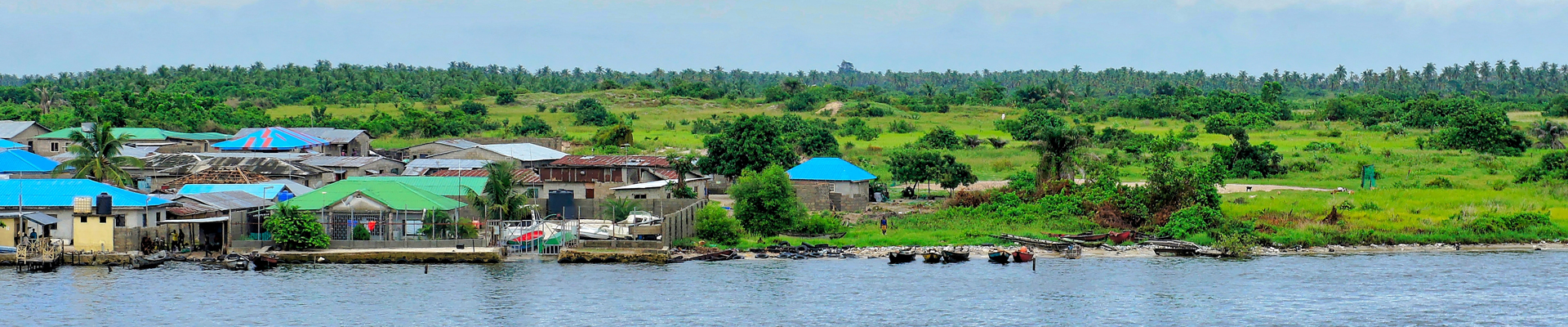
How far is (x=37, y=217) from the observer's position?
36.5 meters

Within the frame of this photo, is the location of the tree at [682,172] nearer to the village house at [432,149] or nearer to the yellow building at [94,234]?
the village house at [432,149]

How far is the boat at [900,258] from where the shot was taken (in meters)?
37.6

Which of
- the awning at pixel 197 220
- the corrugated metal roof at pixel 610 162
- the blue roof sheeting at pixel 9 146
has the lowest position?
the awning at pixel 197 220

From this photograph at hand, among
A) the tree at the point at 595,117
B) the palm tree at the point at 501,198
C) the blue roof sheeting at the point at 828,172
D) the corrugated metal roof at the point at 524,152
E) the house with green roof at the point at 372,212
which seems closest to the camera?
the house with green roof at the point at 372,212

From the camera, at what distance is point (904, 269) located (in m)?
36.7

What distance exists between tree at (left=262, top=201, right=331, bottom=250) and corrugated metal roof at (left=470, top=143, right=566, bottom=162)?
1661 cm

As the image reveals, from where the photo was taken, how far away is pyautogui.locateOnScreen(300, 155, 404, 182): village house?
53781 millimetres

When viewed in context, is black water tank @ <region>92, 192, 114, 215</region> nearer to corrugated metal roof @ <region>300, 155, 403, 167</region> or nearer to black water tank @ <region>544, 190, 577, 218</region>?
black water tank @ <region>544, 190, 577, 218</region>

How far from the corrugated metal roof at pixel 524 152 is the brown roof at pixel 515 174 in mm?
2982

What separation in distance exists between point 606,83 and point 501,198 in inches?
3594

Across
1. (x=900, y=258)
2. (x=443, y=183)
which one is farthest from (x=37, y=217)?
Result: (x=900, y=258)

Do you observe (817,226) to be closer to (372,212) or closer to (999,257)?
(999,257)

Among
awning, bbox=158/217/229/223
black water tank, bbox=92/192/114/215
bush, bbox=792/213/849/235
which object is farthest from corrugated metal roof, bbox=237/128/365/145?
bush, bbox=792/213/849/235

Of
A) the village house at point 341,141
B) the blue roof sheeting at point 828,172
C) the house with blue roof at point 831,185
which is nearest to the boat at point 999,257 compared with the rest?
the house with blue roof at point 831,185
